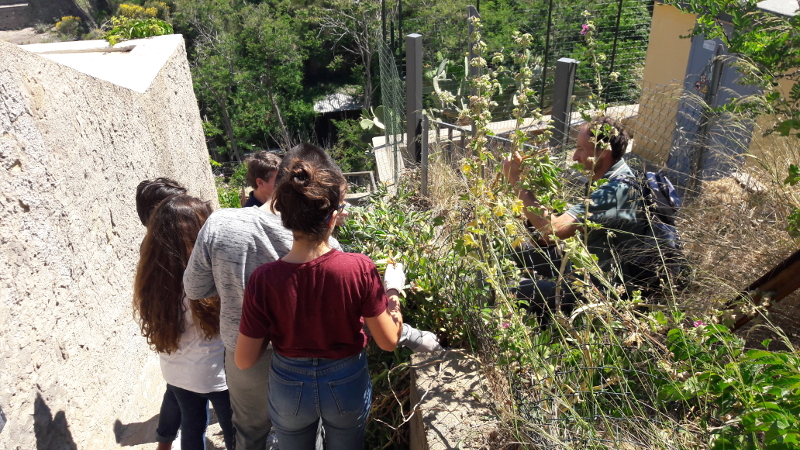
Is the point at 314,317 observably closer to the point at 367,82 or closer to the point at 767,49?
the point at 767,49

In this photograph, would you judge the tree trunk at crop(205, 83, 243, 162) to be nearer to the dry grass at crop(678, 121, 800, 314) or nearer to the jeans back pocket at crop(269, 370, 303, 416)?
the dry grass at crop(678, 121, 800, 314)

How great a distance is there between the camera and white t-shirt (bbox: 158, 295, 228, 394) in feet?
7.21

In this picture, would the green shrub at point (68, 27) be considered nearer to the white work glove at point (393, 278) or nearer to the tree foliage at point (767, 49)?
the white work glove at point (393, 278)

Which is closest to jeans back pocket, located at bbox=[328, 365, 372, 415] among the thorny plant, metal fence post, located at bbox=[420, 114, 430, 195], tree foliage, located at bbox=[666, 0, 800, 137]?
the thorny plant

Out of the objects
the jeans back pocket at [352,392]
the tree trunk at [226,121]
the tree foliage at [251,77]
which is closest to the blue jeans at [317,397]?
the jeans back pocket at [352,392]

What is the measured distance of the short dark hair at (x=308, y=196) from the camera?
159 cm

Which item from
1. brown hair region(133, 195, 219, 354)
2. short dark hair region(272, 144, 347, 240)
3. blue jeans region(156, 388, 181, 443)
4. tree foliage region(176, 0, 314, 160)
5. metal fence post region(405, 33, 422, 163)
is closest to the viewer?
short dark hair region(272, 144, 347, 240)

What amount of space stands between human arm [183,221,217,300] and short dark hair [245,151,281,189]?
0.75m

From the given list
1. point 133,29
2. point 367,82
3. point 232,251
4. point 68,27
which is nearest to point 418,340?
point 232,251

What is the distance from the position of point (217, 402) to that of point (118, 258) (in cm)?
132

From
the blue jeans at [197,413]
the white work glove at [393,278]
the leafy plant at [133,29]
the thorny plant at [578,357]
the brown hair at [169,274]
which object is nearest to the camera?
the thorny plant at [578,357]

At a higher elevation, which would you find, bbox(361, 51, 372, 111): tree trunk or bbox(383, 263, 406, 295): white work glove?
bbox(383, 263, 406, 295): white work glove

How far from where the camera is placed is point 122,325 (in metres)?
3.10

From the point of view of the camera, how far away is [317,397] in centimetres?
181
